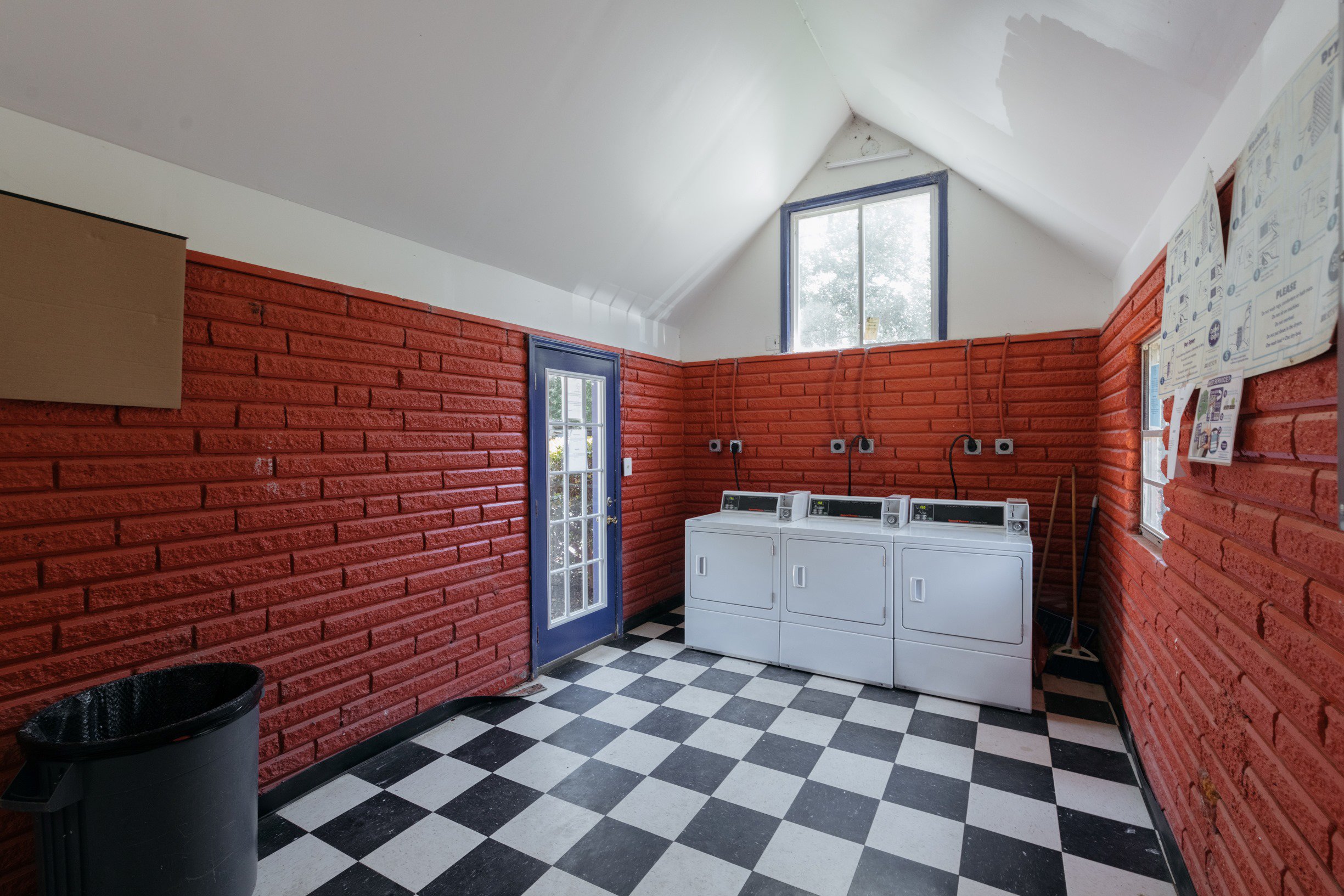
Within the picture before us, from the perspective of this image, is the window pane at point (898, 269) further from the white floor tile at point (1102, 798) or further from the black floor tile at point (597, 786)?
the black floor tile at point (597, 786)

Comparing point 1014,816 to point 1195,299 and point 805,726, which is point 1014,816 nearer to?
point 805,726

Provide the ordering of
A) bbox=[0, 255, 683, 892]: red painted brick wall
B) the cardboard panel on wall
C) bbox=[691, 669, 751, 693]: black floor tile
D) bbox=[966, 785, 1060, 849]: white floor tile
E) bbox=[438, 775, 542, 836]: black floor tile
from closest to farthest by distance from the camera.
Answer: the cardboard panel on wall < bbox=[0, 255, 683, 892]: red painted brick wall < bbox=[966, 785, 1060, 849]: white floor tile < bbox=[438, 775, 542, 836]: black floor tile < bbox=[691, 669, 751, 693]: black floor tile

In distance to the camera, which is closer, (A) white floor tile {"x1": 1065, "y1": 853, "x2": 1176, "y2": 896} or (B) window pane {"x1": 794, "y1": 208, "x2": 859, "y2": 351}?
(A) white floor tile {"x1": 1065, "y1": 853, "x2": 1176, "y2": 896}

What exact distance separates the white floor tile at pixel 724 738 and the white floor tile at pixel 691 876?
0.70m

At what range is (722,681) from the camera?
3.65 metres

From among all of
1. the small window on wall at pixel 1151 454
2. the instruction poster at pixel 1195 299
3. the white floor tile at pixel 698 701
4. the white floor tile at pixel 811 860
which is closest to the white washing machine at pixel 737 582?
the white floor tile at pixel 698 701

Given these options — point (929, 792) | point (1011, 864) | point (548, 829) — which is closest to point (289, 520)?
point (548, 829)

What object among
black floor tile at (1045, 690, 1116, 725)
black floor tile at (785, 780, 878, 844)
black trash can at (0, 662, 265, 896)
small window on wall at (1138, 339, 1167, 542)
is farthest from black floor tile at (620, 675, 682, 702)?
small window on wall at (1138, 339, 1167, 542)

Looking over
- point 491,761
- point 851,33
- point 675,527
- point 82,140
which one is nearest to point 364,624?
point 491,761

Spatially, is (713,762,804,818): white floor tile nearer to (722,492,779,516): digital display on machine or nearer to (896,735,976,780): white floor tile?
(896,735,976,780): white floor tile

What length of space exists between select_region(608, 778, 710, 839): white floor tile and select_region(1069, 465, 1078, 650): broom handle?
105 inches

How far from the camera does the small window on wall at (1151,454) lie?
269 cm

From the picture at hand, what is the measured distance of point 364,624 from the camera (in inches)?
107

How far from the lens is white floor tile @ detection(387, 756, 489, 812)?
244cm
